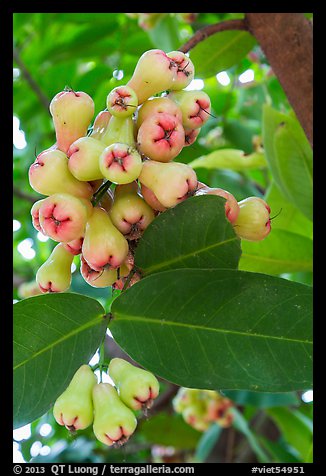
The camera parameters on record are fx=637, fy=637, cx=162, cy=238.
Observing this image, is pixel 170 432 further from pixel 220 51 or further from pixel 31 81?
pixel 220 51

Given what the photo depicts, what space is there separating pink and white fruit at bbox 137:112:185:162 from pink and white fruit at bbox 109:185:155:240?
0.05 m

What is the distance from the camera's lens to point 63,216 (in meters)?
0.68

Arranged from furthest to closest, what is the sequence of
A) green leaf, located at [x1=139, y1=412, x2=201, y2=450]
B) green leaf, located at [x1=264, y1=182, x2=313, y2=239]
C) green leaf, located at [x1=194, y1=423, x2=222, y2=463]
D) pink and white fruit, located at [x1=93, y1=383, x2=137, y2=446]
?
1. green leaf, located at [x1=139, y1=412, x2=201, y2=450]
2. green leaf, located at [x1=194, y1=423, x2=222, y2=463]
3. green leaf, located at [x1=264, y1=182, x2=313, y2=239]
4. pink and white fruit, located at [x1=93, y1=383, x2=137, y2=446]

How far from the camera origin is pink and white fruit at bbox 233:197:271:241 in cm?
75

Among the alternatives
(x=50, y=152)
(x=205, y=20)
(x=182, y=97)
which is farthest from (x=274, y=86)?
(x=50, y=152)

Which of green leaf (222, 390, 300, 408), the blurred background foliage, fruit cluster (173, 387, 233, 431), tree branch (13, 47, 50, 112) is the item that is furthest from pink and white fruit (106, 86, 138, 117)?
fruit cluster (173, 387, 233, 431)

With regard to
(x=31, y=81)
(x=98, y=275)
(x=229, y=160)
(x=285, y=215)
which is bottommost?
(x=98, y=275)

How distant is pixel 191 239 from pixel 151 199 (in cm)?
6

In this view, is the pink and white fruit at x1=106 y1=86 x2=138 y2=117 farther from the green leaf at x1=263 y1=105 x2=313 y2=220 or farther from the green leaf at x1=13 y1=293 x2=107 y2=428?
the green leaf at x1=263 y1=105 x2=313 y2=220

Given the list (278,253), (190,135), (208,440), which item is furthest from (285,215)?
(208,440)

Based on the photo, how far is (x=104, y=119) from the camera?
0.77 m

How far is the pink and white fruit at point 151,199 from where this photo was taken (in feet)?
2.36

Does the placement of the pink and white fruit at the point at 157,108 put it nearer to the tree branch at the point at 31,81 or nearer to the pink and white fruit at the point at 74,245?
the pink and white fruit at the point at 74,245
